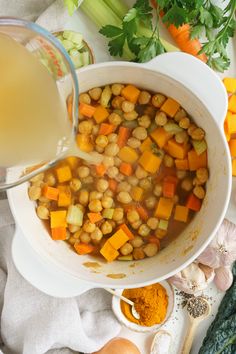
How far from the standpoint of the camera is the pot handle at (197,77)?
1903 millimetres

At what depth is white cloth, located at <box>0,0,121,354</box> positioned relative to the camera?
7.17 ft

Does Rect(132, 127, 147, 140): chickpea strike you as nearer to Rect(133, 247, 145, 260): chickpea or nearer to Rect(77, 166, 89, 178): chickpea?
Rect(77, 166, 89, 178): chickpea

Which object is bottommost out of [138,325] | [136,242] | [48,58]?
[138,325]

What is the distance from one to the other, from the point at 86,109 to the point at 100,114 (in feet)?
0.17

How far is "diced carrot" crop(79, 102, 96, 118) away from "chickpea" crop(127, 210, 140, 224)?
1.16 ft

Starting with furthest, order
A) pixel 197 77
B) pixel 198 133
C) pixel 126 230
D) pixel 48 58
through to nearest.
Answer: pixel 126 230
pixel 198 133
pixel 197 77
pixel 48 58

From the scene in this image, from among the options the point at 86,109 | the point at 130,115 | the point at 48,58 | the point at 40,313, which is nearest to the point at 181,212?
the point at 130,115

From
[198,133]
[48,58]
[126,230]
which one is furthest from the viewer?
[126,230]

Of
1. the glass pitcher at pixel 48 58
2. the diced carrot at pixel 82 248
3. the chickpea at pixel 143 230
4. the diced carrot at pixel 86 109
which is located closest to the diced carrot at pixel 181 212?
the chickpea at pixel 143 230

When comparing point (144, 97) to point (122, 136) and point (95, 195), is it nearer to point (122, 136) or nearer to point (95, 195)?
point (122, 136)

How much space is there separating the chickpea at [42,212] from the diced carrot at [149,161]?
350mm

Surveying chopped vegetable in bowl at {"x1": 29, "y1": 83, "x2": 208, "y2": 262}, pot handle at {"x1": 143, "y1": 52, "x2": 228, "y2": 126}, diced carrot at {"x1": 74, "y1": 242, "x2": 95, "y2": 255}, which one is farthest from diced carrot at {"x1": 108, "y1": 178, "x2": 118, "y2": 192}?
pot handle at {"x1": 143, "y1": 52, "x2": 228, "y2": 126}

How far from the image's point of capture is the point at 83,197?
215cm

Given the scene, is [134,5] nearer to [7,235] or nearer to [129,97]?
[129,97]
